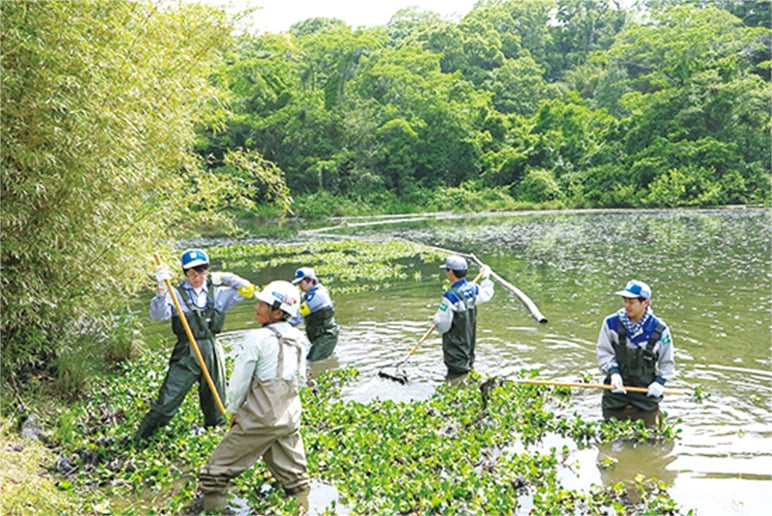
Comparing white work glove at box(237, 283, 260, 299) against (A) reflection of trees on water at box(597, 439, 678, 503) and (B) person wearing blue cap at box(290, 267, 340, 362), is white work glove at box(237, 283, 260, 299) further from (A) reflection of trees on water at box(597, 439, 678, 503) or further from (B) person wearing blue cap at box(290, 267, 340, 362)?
(A) reflection of trees on water at box(597, 439, 678, 503)

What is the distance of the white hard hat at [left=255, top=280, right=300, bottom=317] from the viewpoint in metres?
5.71

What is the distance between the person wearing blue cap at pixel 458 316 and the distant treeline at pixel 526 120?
3855cm

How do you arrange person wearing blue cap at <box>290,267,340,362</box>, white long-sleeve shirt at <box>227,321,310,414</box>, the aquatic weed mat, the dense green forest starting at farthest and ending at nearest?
1. person wearing blue cap at <box>290,267,340,362</box>
2. the dense green forest
3. the aquatic weed mat
4. white long-sleeve shirt at <box>227,321,310,414</box>

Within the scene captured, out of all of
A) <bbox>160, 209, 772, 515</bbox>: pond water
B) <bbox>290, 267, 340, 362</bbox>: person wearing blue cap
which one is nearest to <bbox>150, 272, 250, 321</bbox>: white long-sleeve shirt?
<bbox>160, 209, 772, 515</bbox>: pond water

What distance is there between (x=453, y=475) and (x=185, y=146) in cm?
844

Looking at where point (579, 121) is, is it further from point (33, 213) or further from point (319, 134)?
point (33, 213)

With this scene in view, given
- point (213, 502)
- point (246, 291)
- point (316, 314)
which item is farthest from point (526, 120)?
point (213, 502)

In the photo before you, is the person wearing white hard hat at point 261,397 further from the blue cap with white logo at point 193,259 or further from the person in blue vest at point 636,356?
Result: the person in blue vest at point 636,356

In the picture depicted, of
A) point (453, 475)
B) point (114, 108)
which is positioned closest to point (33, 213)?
point (114, 108)

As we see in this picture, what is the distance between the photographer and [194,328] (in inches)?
294

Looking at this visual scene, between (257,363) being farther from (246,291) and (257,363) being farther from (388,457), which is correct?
(388,457)

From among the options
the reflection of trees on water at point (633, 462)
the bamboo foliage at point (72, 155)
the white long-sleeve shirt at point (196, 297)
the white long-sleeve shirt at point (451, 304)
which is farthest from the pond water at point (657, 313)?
the bamboo foliage at point (72, 155)

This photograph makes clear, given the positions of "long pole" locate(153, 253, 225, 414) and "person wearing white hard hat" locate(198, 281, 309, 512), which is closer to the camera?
"person wearing white hard hat" locate(198, 281, 309, 512)

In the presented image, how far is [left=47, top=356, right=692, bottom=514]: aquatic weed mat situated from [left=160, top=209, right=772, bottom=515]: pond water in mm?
464
